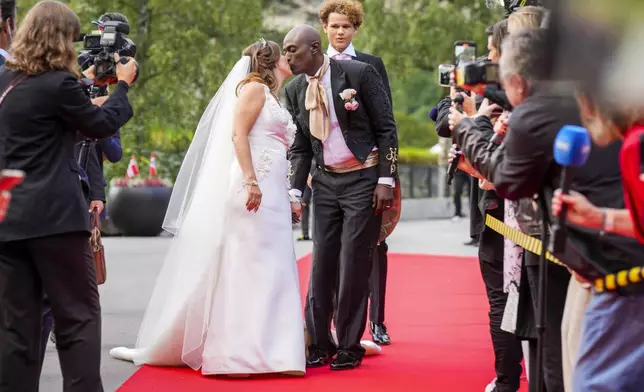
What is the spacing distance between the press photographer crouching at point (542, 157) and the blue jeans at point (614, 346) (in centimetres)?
10

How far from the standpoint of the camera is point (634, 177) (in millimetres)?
3752

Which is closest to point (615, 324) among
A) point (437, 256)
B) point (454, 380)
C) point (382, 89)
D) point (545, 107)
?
point (545, 107)

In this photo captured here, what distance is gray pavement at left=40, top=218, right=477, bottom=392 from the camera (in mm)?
7371

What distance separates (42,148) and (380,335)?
3.78 metres

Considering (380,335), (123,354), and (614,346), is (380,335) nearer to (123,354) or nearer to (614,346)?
(123,354)

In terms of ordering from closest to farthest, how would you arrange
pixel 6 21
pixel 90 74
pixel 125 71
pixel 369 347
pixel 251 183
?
pixel 125 71, pixel 90 74, pixel 6 21, pixel 251 183, pixel 369 347

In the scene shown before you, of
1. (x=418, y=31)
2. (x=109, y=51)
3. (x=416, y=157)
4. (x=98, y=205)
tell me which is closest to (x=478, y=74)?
(x=109, y=51)

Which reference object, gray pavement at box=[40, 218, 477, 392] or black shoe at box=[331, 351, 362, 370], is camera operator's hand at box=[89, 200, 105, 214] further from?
black shoe at box=[331, 351, 362, 370]

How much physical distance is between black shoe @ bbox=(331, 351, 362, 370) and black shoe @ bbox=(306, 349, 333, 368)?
13 cm

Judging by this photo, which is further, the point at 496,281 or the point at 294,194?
the point at 294,194

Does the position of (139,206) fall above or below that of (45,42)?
below

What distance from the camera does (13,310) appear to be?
535 centimetres

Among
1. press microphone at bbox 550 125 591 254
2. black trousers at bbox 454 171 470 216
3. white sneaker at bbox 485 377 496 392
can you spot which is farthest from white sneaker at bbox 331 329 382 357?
black trousers at bbox 454 171 470 216

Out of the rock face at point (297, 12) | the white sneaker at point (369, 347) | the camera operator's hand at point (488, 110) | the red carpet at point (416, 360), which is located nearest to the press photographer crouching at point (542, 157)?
the camera operator's hand at point (488, 110)
